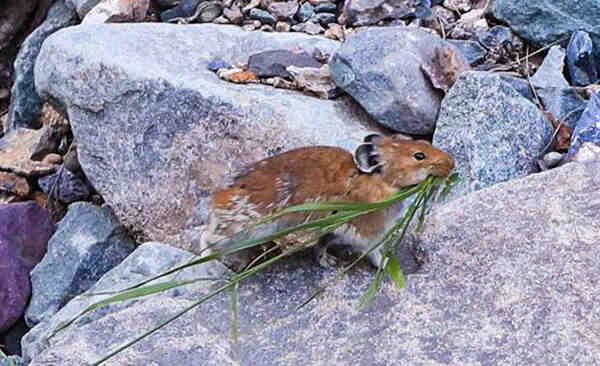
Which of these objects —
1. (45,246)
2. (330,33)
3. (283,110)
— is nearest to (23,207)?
(45,246)

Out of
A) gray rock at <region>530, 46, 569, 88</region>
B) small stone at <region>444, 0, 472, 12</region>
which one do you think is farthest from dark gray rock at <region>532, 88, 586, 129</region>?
small stone at <region>444, 0, 472, 12</region>

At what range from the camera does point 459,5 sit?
6836mm

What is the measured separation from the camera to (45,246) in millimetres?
6223

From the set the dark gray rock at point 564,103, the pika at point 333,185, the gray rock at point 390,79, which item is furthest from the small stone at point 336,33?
the pika at point 333,185

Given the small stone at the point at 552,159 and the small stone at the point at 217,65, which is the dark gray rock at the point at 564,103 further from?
the small stone at the point at 217,65

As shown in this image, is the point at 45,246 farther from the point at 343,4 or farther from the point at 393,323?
the point at 393,323

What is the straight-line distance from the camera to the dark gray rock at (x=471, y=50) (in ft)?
20.5

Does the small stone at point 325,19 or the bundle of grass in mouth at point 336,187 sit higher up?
the bundle of grass in mouth at point 336,187

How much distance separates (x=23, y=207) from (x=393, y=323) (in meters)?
3.71

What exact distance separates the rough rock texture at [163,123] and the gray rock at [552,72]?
1200mm

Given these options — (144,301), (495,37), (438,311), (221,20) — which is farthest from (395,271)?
(221,20)

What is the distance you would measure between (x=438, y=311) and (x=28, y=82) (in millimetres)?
5405

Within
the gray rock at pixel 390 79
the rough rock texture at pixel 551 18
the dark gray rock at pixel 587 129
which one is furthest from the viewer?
the rough rock texture at pixel 551 18

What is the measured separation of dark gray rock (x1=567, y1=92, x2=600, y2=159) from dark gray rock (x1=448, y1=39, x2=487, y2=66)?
3.66 feet
